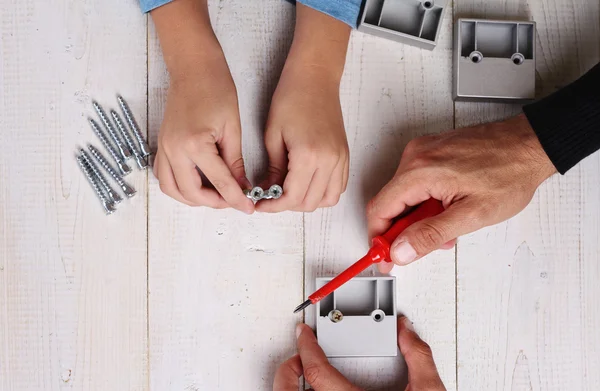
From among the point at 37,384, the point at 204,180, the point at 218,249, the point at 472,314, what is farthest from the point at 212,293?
the point at 472,314

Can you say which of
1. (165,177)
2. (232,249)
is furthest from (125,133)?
(232,249)

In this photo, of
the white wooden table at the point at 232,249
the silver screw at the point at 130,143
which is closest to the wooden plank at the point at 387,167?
the white wooden table at the point at 232,249

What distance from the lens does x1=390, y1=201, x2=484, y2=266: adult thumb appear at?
33.2 inches

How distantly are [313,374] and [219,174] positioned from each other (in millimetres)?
332

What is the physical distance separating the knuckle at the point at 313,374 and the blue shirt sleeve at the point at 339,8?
525 millimetres

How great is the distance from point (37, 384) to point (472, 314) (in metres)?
0.70

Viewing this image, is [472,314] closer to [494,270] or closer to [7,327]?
[494,270]

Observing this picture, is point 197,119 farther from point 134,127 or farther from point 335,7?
point 335,7

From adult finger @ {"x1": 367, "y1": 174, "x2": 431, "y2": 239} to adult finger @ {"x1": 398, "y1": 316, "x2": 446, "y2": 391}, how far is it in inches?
6.9

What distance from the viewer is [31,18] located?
1.01m

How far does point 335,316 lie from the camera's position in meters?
0.96

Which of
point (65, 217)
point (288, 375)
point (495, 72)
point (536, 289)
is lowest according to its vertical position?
point (288, 375)

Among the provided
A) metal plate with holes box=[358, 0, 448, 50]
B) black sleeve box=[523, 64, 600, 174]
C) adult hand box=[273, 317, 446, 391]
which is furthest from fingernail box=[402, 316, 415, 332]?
metal plate with holes box=[358, 0, 448, 50]

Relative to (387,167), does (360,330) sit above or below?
below
